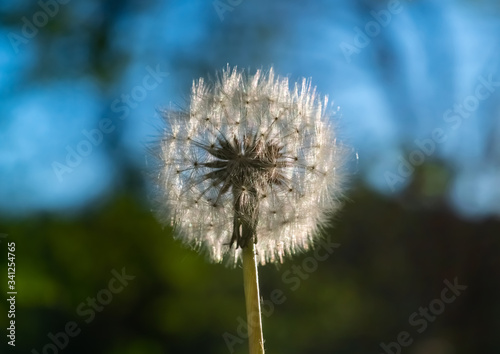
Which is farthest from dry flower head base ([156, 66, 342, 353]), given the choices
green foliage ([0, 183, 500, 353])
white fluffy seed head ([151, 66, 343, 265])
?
green foliage ([0, 183, 500, 353])

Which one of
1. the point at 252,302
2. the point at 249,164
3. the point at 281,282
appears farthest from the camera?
the point at 281,282

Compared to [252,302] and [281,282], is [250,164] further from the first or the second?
[281,282]

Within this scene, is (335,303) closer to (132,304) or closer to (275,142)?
(132,304)

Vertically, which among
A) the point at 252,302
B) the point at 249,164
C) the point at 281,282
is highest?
the point at 281,282

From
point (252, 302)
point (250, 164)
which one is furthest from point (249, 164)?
point (252, 302)

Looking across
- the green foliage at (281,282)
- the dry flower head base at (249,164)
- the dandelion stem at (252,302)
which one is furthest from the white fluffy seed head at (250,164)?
the green foliage at (281,282)

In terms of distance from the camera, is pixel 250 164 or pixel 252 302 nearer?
pixel 252 302

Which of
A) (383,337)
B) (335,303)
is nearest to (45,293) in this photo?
(335,303)
